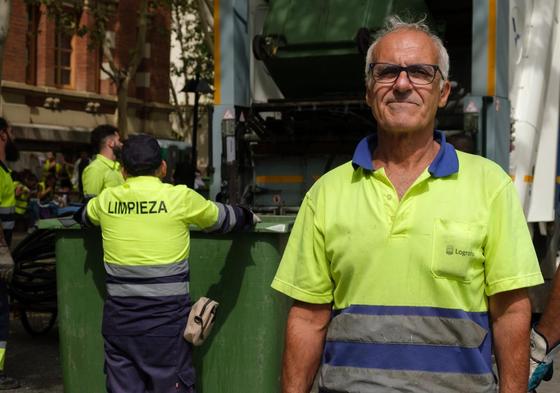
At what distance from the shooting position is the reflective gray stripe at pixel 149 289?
4641mm

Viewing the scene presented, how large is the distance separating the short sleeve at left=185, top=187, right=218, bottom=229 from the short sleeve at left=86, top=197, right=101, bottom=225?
49cm

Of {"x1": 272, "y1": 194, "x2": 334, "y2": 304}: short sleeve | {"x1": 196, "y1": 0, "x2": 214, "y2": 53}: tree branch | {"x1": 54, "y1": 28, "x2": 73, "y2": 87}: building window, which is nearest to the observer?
{"x1": 272, "y1": 194, "x2": 334, "y2": 304}: short sleeve

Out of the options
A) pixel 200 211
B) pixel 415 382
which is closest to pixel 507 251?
pixel 415 382

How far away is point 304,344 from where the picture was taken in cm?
264

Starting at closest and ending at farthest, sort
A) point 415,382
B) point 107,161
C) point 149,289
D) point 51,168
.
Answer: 1. point 415,382
2. point 149,289
3. point 107,161
4. point 51,168

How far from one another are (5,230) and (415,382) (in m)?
5.55

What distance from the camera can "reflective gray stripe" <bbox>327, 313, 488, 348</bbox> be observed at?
96.2 inches

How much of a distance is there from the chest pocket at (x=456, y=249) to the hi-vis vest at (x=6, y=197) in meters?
5.16

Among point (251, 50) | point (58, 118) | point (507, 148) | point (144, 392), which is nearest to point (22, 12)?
point (58, 118)

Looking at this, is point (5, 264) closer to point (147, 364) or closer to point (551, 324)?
point (147, 364)

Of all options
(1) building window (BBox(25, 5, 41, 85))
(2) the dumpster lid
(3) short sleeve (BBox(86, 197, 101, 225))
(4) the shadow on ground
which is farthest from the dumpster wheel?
(1) building window (BBox(25, 5, 41, 85))

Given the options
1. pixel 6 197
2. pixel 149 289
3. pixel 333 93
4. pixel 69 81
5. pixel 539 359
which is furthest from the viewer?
pixel 69 81

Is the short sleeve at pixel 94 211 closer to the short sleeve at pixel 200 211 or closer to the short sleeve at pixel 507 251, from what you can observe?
the short sleeve at pixel 200 211

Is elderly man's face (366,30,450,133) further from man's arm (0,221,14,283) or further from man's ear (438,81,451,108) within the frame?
man's arm (0,221,14,283)
